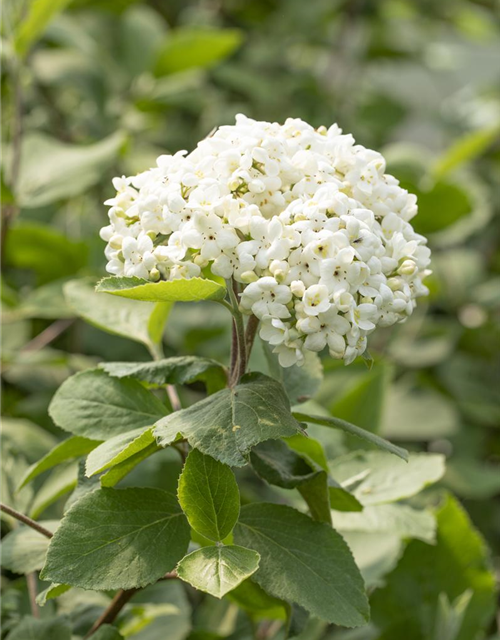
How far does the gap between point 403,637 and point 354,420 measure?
0.28 metres

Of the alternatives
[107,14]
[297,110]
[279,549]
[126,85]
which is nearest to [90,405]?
[279,549]

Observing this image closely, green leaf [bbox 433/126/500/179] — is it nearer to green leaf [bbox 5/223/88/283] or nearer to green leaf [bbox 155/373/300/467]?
green leaf [bbox 5/223/88/283]

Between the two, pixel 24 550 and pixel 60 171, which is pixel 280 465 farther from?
pixel 60 171

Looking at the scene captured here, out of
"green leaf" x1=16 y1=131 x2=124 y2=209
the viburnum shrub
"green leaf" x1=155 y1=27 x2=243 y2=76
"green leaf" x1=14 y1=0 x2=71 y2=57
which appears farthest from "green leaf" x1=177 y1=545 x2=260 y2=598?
"green leaf" x1=155 y1=27 x2=243 y2=76

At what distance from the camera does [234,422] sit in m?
0.59

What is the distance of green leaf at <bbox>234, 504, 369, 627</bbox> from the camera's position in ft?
2.01

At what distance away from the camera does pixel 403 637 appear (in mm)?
958

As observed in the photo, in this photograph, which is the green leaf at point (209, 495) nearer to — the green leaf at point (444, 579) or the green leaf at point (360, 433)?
the green leaf at point (360, 433)

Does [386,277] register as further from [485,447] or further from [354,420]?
[485,447]

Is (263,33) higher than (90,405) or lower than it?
lower

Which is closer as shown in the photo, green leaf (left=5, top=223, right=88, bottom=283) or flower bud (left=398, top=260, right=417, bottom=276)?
flower bud (left=398, top=260, right=417, bottom=276)

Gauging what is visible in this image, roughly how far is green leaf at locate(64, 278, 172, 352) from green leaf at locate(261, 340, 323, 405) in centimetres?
13

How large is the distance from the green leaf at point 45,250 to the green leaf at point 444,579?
28.1 inches

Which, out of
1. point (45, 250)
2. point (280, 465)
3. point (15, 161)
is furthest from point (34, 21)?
point (280, 465)
